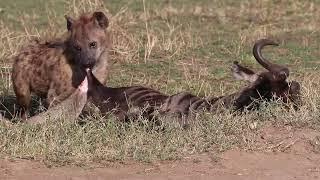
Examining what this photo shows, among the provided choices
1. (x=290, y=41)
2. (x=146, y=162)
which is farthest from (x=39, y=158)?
(x=290, y=41)

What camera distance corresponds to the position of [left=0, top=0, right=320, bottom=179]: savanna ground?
20.5 feet

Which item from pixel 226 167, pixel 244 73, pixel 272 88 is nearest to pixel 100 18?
pixel 244 73

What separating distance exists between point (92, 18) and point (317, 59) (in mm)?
3797

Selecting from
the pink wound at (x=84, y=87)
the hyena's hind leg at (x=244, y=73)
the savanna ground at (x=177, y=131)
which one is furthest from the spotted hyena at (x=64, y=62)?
the hyena's hind leg at (x=244, y=73)

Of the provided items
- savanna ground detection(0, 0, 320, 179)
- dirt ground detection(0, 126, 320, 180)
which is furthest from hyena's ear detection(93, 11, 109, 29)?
dirt ground detection(0, 126, 320, 180)

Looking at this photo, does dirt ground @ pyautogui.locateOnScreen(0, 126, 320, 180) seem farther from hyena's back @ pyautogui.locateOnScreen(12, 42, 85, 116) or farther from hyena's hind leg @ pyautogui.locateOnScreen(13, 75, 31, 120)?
hyena's hind leg @ pyautogui.locateOnScreen(13, 75, 31, 120)

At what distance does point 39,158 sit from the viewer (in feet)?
20.7

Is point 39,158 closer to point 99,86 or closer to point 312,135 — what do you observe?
point 99,86

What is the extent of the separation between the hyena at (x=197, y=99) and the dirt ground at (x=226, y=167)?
2.52ft

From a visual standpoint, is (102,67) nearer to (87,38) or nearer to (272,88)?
(87,38)

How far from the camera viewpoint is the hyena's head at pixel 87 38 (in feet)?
26.6

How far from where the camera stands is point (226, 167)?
635 centimetres

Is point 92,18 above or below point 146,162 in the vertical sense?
above

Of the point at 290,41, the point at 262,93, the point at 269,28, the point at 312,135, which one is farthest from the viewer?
the point at 269,28
